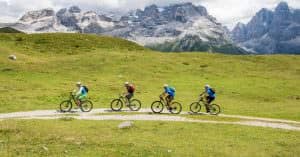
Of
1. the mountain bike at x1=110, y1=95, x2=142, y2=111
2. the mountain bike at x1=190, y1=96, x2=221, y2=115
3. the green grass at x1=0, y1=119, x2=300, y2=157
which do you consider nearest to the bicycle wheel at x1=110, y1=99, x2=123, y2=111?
the mountain bike at x1=110, y1=95, x2=142, y2=111

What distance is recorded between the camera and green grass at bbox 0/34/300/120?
60094 millimetres

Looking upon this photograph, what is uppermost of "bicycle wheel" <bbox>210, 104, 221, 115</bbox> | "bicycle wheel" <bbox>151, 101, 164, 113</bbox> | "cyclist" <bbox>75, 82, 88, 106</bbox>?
"cyclist" <bbox>75, 82, 88, 106</bbox>

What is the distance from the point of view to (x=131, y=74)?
8438 centimetres

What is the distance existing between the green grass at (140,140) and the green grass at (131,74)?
1555cm

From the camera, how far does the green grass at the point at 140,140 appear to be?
29391 mm

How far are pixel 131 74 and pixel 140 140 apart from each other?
52093 millimetres

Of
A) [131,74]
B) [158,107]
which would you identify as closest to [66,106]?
[158,107]

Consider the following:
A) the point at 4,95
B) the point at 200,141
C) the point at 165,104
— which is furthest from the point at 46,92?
the point at 200,141

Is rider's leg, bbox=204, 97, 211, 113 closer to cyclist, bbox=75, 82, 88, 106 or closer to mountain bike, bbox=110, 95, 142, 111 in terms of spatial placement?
mountain bike, bbox=110, 95, 142, 111

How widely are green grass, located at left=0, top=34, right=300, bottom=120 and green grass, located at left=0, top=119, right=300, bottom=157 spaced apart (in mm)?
15553

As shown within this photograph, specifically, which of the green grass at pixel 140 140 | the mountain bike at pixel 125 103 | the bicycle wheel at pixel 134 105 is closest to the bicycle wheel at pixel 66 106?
the mountain bike at pixel 125 103

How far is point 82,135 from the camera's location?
33312mm

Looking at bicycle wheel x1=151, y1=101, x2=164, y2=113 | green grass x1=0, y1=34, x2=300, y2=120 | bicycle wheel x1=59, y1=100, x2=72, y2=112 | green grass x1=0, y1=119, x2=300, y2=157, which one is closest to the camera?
green grass x1=0, y1=119, x2=300, y2=157

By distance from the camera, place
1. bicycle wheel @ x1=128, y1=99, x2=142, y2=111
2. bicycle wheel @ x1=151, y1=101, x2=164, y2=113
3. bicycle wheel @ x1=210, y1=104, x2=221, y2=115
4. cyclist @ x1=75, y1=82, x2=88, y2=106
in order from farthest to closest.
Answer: bicycle wheel @ x1=210, y1=104, x2=221, y2=115 → bicycle wheel @ x1=128, y1=99, x2=142, y2=111 → cyclist @ x1=75, y1=82, x2=88, y2=106 → bicycle wheel @ x1=151, y1=101, x2=164, y2=113
